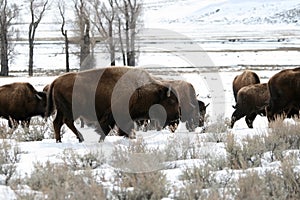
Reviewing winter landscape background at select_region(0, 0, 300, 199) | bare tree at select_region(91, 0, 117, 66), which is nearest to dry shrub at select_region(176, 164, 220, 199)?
winter landscape background at select_region(0, 0, 300, 199)

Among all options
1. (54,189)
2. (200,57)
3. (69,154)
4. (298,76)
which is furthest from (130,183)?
(200,57)

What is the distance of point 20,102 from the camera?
14094mm

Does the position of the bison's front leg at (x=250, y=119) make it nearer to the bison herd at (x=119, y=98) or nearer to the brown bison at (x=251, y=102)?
the brown bison at (x=251, y=102)

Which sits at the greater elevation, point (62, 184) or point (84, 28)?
point (62, 184)

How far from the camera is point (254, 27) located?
371 ft

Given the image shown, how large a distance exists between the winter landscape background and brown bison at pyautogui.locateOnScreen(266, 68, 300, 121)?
20.9 inches

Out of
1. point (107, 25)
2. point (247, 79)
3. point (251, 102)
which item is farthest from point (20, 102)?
point (107, 25)

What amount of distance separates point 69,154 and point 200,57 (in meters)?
51.3

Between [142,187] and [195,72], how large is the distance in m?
36.9

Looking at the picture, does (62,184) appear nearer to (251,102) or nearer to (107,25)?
(251,102)

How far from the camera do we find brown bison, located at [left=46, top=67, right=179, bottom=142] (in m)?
10.5

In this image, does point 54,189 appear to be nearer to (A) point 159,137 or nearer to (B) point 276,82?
(A) point 159,137

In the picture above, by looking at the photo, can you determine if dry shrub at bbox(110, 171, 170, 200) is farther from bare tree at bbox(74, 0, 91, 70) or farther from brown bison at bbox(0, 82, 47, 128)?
bare tree at bbox(74, 0, 91, 70)

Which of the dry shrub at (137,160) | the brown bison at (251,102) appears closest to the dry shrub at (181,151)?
the dry shrub at (137,160)
